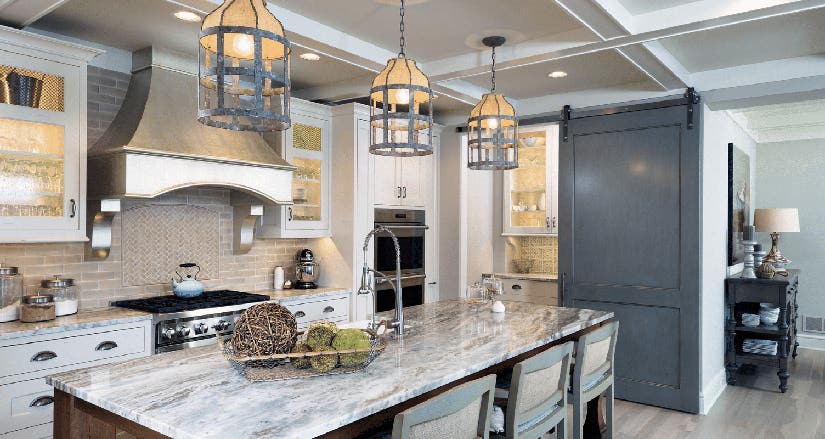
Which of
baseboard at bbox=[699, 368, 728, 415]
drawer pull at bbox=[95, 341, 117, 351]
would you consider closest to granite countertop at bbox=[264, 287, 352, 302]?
drawer pull at bbox=[95, 341, 117, 351]

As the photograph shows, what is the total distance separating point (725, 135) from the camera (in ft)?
16.7

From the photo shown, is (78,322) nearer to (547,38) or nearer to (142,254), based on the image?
(142,254)

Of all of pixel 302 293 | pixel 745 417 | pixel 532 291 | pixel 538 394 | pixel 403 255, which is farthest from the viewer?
pixel 532 291

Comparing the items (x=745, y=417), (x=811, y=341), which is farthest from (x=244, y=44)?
(x=811, y=341)

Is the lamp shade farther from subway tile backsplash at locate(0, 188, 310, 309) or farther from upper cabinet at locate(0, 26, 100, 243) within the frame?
upper cabinet at locate(0, 26, 100, 243)

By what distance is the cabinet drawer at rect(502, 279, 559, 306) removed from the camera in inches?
220

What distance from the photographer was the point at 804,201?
6539 mm

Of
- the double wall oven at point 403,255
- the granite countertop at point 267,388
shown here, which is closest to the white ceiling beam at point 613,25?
the granite countertop at point 267,388

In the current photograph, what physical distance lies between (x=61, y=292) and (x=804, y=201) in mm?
7331

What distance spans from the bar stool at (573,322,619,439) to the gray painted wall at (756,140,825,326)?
192 inches

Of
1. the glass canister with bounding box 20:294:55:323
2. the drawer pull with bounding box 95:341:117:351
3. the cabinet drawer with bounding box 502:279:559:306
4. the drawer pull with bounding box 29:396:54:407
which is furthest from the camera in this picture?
the cabinet drawer with bounding box 502:279:559:306

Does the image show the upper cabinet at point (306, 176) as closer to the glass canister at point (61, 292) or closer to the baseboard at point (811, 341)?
the glass canister at point (61, 292)

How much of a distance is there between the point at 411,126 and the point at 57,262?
2505 mm

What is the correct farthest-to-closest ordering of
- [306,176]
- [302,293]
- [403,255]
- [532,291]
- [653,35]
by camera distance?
[532,291]
[403,255]
[306,176]
[302,293]
[653,35]
